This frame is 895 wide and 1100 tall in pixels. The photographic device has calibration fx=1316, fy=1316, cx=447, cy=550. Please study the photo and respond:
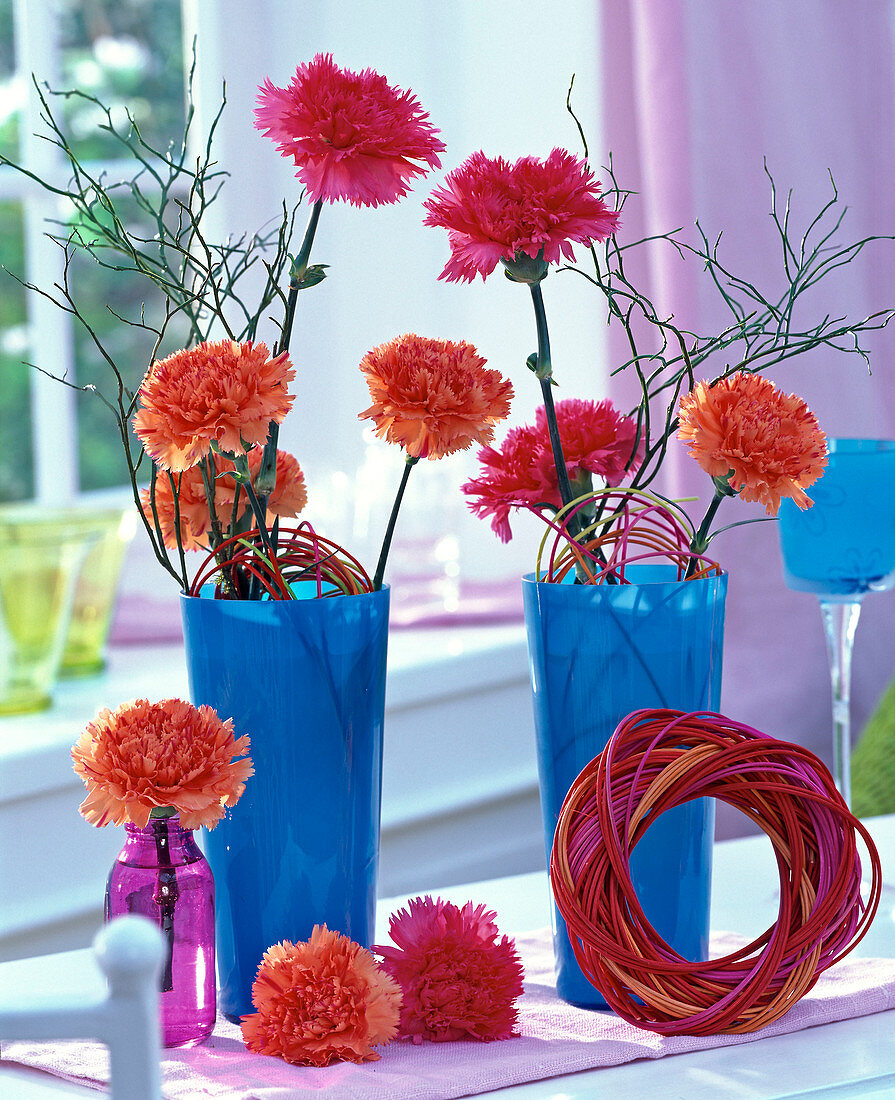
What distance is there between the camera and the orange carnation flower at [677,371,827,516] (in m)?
0.60

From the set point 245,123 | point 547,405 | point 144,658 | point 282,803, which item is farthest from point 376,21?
point 282,803

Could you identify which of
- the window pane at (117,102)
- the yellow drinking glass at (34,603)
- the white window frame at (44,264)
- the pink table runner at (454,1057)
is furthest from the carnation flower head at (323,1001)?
the window pane at (117,102)

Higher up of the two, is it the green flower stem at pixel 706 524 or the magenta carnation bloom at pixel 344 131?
the magenta carnation bloom at pixel 344 131

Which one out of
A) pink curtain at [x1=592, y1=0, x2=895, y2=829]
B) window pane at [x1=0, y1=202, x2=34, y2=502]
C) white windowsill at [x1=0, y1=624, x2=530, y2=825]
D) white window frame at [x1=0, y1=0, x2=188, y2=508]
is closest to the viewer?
white windowsill at [x1=0, y1=624, x2=530, y2=825]

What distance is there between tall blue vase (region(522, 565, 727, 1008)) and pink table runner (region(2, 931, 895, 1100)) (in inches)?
1.8

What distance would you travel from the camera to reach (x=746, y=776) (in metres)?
0.63

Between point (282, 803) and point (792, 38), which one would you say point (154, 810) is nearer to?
point (282, 803)

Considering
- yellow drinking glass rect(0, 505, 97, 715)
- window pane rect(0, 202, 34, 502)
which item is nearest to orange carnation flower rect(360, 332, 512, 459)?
yellow drinking glass rect(0, 505, 97, 715)

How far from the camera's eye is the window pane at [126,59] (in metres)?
2.40

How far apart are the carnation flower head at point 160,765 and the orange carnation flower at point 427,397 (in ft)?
0.50

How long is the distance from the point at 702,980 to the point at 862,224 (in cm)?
124

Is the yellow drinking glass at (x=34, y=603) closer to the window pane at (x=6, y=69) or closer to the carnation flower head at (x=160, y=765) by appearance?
the carnation flower head at (x=160, y=765)

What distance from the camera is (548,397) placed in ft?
2.18

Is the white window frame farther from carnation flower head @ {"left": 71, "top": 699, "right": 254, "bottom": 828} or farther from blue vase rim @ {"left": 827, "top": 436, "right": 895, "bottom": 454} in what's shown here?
carnation flower head @ {"left": 71, "top": 699, "right": 254, "bottom": 828}
